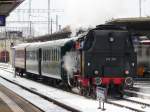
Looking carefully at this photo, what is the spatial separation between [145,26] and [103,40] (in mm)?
12764

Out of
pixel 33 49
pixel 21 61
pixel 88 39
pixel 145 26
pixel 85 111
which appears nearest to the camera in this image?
pixel 85 111

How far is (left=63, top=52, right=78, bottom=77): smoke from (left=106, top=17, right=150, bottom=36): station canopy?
4132 millimetres

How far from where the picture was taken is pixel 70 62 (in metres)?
25.0

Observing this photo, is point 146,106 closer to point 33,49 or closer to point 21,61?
point 33,49

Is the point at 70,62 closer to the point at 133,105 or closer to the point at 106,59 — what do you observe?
the point at 106,59

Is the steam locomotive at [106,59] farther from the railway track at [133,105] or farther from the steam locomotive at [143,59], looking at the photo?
the steam locomotive at [143,59]

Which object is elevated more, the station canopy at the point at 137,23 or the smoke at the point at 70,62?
the station canopy at the point at 137,23

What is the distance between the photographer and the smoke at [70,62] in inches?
926

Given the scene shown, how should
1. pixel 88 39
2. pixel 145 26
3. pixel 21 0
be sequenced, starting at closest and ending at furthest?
pixel 88 39, pixel 21 0, pixel 145 26

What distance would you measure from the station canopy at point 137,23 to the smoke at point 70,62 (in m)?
4.13

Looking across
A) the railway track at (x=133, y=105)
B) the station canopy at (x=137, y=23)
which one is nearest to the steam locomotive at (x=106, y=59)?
the railway track at (x=133, y=105)

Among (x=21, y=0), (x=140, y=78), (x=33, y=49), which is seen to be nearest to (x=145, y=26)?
(x=140, y=78)

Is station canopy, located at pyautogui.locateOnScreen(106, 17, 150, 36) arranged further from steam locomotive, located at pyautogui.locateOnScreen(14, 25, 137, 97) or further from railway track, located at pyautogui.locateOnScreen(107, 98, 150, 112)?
railway track, located at pyautogui.locateOnScreen(107, 98, 150, 112)

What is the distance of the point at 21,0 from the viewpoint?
24.4m
